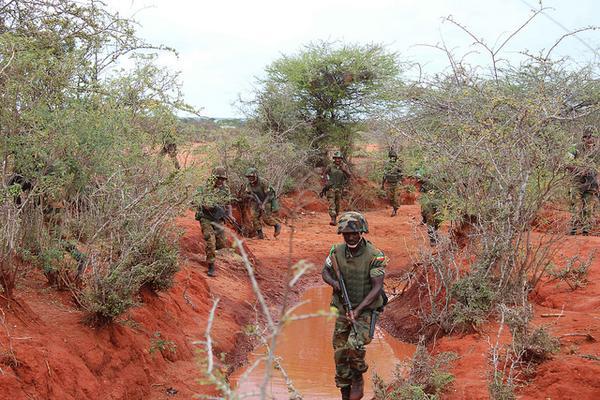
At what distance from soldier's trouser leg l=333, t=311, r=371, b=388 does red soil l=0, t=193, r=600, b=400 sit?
0.80m

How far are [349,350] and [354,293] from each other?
1.60 ft

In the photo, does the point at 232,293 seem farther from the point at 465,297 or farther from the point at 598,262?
the point at 598,262

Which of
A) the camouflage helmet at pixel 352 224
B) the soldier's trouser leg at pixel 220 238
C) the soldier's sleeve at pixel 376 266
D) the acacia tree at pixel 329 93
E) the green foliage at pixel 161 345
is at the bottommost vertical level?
the green foliage at pixel 161 345

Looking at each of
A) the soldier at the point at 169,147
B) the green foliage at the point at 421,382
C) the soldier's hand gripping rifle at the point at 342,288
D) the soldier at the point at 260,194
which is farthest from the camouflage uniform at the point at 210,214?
the green foliage at the point at 421,382

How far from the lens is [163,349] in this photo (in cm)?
627


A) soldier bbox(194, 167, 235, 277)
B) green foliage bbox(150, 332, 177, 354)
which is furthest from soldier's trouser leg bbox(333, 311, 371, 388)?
soldier bbox(194, 167, 235, 277)

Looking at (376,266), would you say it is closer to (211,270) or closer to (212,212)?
(212,212)

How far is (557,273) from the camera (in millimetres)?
7816

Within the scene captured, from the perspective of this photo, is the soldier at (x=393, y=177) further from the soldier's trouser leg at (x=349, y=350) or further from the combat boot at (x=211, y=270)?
the soldier's trouser leg at (x=349, y=350)

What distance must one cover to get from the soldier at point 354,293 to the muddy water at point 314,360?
68 cm

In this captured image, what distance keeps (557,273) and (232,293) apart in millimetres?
4389

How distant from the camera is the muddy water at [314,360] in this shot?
6.66 meters

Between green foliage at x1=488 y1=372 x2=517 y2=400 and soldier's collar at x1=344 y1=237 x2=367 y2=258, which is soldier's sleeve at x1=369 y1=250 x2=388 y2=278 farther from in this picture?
green foliage at x1=488 y1=372 x2=517 y2=400

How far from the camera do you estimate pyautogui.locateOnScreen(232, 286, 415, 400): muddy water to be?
262 inches
